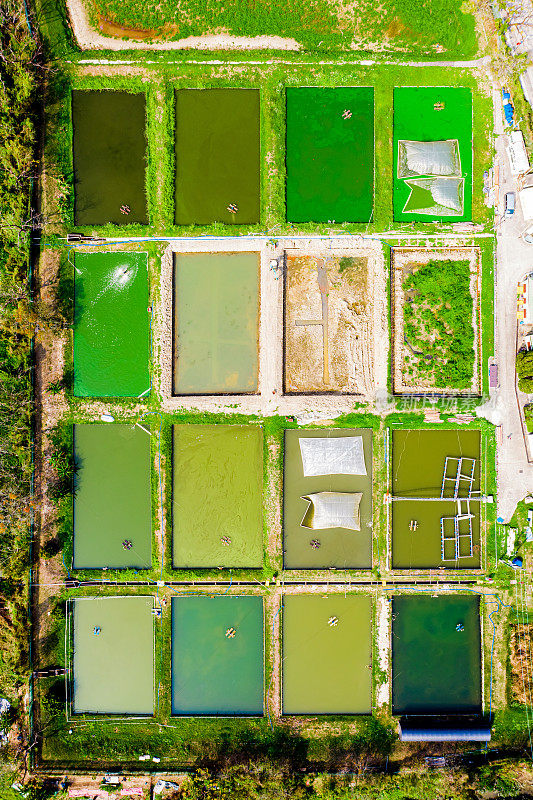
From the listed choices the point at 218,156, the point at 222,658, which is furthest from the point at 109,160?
the point at 222,658

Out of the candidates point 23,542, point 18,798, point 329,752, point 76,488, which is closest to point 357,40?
point 76,488

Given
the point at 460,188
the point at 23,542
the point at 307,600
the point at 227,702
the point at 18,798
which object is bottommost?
the point at 18,798

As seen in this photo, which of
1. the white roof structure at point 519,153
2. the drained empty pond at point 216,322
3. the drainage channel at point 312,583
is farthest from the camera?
the drained empty pond at point 216,322

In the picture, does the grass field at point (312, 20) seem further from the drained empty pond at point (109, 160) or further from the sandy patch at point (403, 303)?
the sandy patch at point (403, 303)

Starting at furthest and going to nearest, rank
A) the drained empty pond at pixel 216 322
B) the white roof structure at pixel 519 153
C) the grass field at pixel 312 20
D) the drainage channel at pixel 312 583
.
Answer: the drained empty pond at pixel 216 322, the drainage channel at pixel 312 583, the white roof structure at pixel 519 153, the grass field at pixel 312 20

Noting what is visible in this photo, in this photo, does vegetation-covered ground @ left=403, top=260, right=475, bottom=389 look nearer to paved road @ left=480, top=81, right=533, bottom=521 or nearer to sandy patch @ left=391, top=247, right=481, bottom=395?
sandy patch @ left=391, top=247, right=481, bottom=395

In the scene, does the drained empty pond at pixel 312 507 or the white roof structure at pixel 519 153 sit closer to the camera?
the white roof structure at pixel 519 153

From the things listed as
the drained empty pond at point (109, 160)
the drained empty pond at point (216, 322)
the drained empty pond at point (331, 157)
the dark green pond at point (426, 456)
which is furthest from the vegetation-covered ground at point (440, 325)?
the drained empty pond at point (109, 160)

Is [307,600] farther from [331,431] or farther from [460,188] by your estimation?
[460,188]
